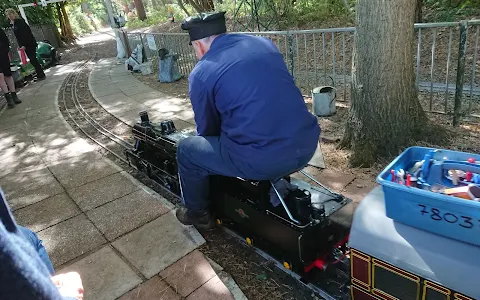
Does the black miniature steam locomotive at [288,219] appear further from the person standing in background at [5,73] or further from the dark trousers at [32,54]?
the dark trousers at [32,54]

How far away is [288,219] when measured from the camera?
8.80ft

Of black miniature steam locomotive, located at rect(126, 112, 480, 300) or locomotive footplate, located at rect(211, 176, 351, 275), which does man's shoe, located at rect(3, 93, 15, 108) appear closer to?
black miniature steam locomotive, located at rect(126, 112, 480, 300)

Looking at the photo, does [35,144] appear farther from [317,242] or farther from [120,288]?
[317,242]

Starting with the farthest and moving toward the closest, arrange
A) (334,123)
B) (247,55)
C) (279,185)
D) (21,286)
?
(334,123) < (279,185) < (247,55) < (21,286)

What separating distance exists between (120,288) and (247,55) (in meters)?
2.08

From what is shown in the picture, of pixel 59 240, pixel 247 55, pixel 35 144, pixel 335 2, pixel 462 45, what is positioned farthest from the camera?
pixel 335 2

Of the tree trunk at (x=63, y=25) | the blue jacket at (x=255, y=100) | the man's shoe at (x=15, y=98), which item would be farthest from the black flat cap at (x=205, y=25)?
the tree trunk at (x=63, y=25)

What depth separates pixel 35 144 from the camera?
6.59m

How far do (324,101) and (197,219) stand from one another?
11.5ft

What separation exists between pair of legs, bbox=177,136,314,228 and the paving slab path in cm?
26

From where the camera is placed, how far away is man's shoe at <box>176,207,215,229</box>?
3382mm

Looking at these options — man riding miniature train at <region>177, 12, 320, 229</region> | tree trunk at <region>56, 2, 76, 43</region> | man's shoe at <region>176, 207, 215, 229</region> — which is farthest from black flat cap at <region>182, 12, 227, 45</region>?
tree trunk at <region>56, 2, 76, 43</region>

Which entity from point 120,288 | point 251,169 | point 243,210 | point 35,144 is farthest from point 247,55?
point 35,144

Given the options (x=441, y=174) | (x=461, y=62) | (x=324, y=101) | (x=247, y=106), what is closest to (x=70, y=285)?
(x=247, y=106)
